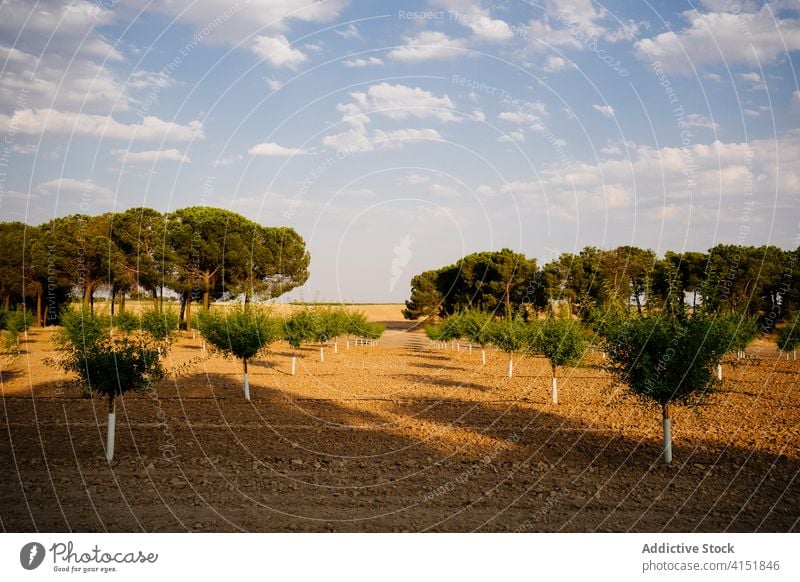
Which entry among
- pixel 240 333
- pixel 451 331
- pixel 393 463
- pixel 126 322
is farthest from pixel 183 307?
pixel 393 463

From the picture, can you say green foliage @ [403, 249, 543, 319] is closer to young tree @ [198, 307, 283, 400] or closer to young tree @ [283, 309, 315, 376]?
young tree @ [283, 309, 315, 376]

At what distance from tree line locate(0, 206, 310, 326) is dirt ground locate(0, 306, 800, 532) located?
39.1m

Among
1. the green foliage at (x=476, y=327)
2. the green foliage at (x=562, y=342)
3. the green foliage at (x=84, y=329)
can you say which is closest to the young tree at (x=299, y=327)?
the green foliage at (x=476, y=327)

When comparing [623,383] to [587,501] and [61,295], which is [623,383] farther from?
[61,295]

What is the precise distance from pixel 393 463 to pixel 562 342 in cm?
1466

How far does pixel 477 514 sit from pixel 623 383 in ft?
25.9

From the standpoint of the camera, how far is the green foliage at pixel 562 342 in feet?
97.6

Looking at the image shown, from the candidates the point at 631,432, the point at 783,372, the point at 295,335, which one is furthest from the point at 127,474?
the point at 783,372

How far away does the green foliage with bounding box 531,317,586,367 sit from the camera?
2973cm

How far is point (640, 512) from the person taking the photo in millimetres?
13969

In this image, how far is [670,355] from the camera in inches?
695

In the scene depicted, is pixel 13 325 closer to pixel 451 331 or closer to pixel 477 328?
pixel 477 328

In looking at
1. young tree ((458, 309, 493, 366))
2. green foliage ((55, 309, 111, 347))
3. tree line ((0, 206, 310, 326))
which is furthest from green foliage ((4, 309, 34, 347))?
young tree ((458, 309, 493, 366))

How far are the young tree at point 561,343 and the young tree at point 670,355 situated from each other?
36.6 feet
